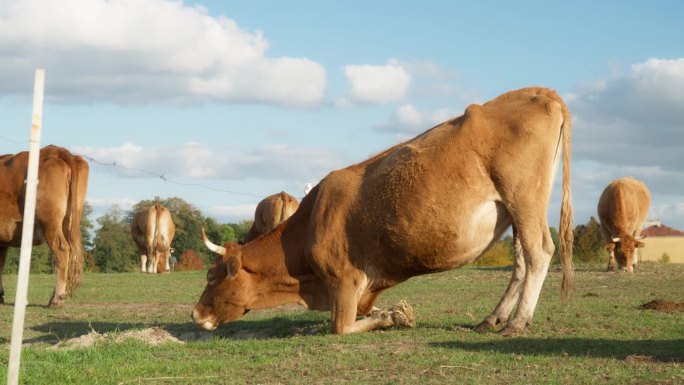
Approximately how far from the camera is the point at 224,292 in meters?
11.9

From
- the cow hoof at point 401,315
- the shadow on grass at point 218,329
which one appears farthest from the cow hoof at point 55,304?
the cow hoof at point 401,315

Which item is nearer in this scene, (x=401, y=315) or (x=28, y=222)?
(x=28, y=222)

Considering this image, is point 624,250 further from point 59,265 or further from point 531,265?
point 531,265

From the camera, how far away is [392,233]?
10.9 metres

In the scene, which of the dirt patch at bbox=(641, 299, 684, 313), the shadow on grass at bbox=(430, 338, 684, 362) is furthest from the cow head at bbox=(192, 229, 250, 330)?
the dirt patch at bbox=(641, 299, 684, 313)

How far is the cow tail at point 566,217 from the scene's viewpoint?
1094 cm

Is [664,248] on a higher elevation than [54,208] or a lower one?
higher

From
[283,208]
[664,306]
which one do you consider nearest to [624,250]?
[283,208]

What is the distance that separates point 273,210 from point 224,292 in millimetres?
20388

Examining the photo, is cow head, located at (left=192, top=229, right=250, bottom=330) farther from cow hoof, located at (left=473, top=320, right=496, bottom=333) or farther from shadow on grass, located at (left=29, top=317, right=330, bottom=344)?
cow hoof, located at (left=473, top=320, right=496, bottom=333)

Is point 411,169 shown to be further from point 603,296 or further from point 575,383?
point 603,296

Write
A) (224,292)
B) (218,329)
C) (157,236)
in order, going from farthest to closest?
(157,236) < (218,329) < (224,292)

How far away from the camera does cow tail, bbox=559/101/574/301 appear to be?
10938mm

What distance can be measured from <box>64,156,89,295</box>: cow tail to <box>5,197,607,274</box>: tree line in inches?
965
